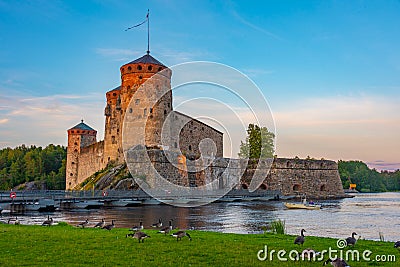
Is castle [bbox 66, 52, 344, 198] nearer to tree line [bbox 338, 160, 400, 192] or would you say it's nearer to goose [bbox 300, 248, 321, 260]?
goose [bbox 300, 248, 321, 260]

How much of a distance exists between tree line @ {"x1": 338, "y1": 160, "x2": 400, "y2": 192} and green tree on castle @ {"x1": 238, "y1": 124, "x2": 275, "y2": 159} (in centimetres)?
3091

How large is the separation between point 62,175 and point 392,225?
56485 mm

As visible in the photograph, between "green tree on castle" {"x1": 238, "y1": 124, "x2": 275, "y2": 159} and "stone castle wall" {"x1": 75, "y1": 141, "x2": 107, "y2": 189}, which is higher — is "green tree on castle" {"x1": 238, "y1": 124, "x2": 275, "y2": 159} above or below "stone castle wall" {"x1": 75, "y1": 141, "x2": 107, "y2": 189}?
above

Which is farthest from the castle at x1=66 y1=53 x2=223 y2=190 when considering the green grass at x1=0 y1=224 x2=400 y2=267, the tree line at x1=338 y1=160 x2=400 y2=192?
the tree line at x1=338 y1=160 x2=400 y2=192

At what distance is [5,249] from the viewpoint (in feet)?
29.8

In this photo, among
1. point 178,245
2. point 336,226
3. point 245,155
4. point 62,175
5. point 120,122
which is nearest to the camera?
point 178,245

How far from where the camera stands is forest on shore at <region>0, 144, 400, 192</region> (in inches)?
2707

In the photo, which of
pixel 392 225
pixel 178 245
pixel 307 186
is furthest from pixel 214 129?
pixel 178 245

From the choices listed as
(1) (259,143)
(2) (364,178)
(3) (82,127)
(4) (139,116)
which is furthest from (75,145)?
(2) (364,178)

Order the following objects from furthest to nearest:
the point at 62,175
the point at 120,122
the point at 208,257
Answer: the point at 62,175, the point at 120,122, the point at 208,257

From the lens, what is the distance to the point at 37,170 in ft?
241

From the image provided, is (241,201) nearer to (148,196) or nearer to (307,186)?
(148,196)

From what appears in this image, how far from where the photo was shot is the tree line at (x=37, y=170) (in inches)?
2692

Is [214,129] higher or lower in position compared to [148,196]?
higher
